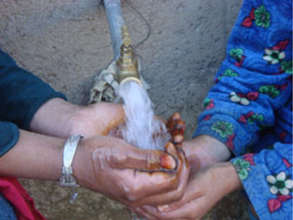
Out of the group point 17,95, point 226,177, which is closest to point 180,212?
point 226,177

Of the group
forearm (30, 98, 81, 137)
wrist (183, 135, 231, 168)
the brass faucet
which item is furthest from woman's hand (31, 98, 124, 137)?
wrist (183, 135, 231, 168)

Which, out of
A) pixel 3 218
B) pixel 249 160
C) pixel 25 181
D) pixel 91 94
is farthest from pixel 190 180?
pixel 25 181

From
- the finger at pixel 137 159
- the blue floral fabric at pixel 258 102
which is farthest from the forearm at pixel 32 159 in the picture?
the blue floral fabric at pixel 258 102

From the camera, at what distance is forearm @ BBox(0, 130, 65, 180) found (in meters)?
0.88

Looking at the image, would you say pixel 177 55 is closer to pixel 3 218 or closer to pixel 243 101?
pixel 243 101

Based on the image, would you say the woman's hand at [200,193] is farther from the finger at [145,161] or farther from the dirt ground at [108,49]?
the dirt ground at [108,49]

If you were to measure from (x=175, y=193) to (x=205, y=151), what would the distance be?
30cm

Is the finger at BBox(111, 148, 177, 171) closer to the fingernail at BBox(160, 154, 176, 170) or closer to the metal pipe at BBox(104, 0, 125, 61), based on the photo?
the fingernail at BBox(160, 154, 176, 170)

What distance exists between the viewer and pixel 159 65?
158 cm

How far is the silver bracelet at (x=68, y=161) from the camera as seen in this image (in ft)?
2.91

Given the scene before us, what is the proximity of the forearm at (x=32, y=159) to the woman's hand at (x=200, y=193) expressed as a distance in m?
0.31

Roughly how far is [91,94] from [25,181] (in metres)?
0.58

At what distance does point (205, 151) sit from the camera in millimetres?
1163

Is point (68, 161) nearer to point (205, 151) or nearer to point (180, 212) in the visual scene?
point (180, 212)
